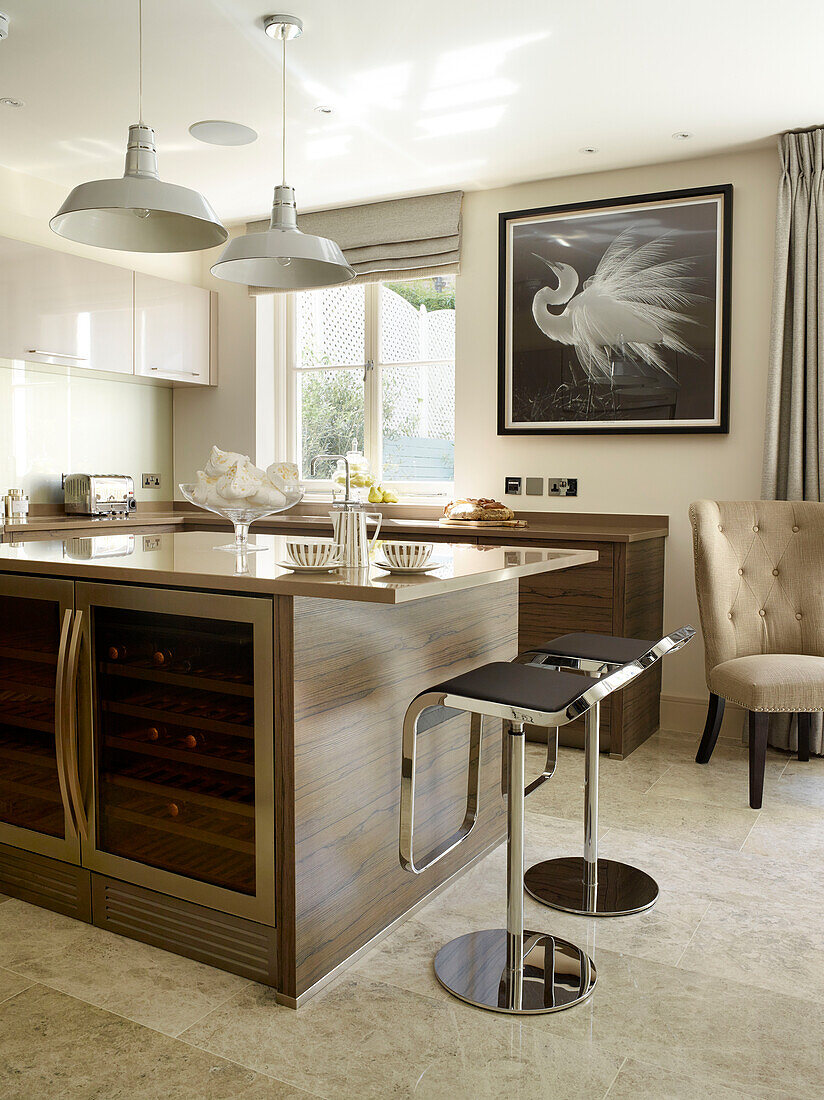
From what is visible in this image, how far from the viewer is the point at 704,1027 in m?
1.76

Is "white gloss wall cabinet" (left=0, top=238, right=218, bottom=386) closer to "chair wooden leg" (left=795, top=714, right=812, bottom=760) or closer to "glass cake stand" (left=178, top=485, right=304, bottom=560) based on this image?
"glass cake stand" (left=178, top=485, right=304, bottom=560)

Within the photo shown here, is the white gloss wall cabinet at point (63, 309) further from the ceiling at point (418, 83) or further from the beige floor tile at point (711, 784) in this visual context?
the beige floor tile at point (711, 784)

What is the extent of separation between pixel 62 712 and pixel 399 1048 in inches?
40.9

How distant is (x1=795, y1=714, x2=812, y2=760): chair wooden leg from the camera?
3.55 meters

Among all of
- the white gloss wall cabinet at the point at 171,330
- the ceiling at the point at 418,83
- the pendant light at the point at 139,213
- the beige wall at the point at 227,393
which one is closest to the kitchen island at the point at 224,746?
the pendant light at the point at 139,213

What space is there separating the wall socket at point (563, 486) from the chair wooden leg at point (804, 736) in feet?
4.53

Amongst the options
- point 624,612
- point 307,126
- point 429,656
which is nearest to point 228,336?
point 307,126

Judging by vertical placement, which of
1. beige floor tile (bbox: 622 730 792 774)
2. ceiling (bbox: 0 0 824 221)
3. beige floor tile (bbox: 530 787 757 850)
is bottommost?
beige floor tile (bbox: 622 730 792 774)

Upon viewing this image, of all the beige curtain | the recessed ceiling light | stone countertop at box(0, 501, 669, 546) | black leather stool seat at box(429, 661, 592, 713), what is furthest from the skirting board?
the recessed ceiling light

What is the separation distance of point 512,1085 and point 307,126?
337 centimetres

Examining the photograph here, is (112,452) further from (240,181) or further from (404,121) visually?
(404,121)

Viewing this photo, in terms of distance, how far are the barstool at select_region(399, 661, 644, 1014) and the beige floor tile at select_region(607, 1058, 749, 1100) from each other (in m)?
0.23

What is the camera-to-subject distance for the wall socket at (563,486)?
425 centimetres

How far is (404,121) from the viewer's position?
3566 mm
